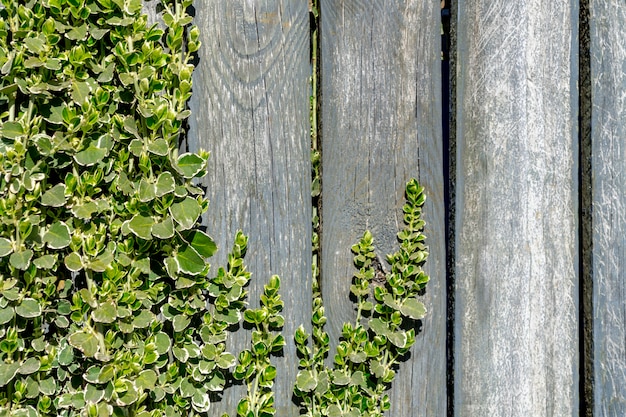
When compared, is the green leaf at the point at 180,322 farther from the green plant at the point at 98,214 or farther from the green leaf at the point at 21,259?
the green leaf at the point at 21,259

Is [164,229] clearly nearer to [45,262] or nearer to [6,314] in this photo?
[45,262]

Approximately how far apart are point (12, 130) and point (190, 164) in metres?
0.40

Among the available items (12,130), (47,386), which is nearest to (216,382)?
(47,386)

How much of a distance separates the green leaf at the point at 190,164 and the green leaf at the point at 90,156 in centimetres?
17

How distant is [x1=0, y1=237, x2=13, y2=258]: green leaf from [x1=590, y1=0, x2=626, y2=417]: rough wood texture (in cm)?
142

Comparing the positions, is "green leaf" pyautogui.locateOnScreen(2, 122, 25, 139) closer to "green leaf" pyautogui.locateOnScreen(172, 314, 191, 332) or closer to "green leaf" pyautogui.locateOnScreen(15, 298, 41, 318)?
"green leaf" pyautogui.locateOnScreen(15, 298, 41, 318)

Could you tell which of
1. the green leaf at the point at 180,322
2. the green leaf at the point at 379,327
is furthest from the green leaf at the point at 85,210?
the green leaf at the point at 379,327

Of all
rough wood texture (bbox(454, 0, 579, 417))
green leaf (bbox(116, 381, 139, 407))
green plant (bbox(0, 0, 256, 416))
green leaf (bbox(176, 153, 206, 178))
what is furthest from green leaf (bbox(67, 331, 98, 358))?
rough wood texture (bbox(454, 0, 579, 417))

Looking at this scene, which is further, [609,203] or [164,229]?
[609,203]

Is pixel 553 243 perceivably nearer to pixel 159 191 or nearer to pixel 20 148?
pixel 159 191

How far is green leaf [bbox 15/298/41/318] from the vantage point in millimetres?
1406

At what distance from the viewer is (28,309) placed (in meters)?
1.41

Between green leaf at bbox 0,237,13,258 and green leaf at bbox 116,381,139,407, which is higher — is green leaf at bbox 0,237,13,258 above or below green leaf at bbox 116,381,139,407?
above

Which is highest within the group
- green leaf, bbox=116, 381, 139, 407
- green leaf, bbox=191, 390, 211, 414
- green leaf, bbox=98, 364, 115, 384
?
green leaf, bbox=98, 364, 115, 384
